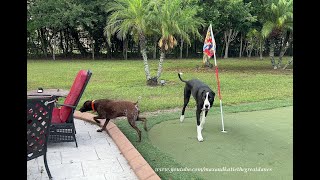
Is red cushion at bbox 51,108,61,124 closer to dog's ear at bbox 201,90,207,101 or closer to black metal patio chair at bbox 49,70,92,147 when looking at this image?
black metal patio chair at bbox 49,70,92,147

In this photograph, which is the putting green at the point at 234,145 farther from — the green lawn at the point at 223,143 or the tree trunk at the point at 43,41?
the tree trunk at the point at 43,41

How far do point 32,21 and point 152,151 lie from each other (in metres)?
22.1

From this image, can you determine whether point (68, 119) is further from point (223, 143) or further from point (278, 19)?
point (278, 19)

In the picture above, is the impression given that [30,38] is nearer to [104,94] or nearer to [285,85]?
[104,94]

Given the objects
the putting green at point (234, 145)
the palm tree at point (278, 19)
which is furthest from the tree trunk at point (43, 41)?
the putting green at point (234, 145)

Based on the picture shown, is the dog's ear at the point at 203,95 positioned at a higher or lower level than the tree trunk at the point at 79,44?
lower

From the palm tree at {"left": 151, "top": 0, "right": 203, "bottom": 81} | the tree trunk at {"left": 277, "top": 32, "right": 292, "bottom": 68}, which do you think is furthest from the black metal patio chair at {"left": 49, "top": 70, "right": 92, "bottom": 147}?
the tree trunk at {"left": 277, "top": 32, "right": 292, "bottom": 68}

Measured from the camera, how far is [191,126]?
6.66 m

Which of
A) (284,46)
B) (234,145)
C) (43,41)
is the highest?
(43,41)

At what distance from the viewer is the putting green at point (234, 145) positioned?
14.6 ft

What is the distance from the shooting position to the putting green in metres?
4.44

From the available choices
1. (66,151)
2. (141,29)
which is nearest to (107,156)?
(66,151)

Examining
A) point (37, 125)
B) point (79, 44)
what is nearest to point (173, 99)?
point (37, 125)

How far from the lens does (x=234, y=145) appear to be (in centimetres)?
545
